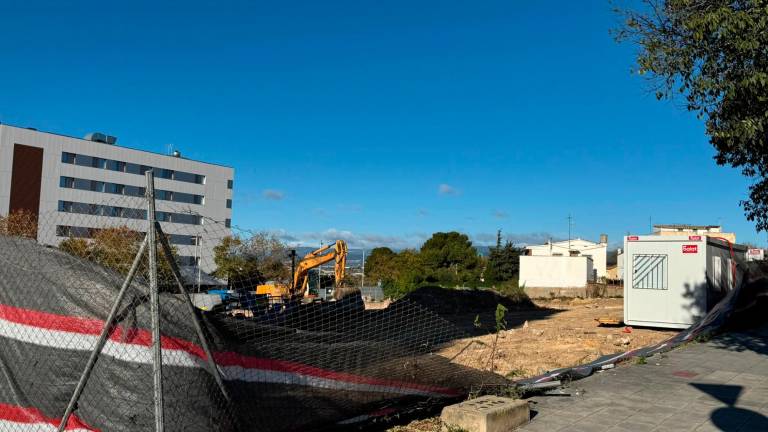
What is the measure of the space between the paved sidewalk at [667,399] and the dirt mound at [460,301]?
2335 centimetres

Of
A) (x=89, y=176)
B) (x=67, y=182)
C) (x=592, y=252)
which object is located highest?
(x=89, y=176)

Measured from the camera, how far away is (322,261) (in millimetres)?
28250

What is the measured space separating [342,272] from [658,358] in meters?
19.1

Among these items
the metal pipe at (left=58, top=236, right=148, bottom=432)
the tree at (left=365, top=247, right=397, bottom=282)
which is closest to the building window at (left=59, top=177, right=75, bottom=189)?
the tree at (left=365, top=247, right=397, bottom=282)

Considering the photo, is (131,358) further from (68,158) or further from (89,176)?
(89,176)

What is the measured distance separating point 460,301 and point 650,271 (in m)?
19.7

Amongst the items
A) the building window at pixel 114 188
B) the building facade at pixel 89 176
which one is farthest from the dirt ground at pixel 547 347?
the building window at pixel 114 188

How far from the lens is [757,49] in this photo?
8352 mm

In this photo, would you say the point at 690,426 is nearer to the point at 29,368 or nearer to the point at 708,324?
the point at 29,368

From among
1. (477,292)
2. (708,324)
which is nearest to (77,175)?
(477,292)

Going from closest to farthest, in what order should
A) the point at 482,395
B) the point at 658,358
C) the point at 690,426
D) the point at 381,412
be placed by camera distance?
the point at 381,412
the point at 690,426
the point at 482,395
the point at 658,358

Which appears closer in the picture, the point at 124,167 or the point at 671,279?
the point at 671,279

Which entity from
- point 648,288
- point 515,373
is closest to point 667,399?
point 515,373

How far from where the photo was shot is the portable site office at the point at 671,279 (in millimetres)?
15250
